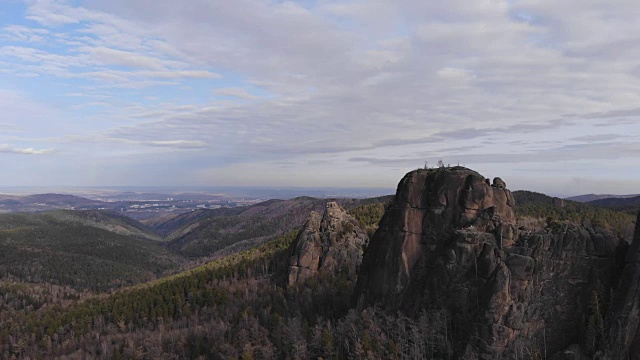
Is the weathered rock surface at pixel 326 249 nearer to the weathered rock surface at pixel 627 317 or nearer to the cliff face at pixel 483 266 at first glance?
the cliff face at pixel 483 266

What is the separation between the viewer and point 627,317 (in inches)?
1939

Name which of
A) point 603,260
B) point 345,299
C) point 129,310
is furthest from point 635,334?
point 129,310

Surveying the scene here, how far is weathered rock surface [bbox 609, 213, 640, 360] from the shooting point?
159 ft

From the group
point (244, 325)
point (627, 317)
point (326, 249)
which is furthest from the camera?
point (326, 249)

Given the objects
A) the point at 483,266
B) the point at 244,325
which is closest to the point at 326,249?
the point at 244,325

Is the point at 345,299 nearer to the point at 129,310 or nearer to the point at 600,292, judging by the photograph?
the point at 600,292

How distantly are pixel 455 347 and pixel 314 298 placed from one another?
60968mm

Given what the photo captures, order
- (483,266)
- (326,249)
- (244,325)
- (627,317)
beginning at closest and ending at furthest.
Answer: (627,317) < (483,266) < (244,325) < (326,249)

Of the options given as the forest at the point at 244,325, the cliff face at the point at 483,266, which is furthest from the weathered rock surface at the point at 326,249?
the cliff face at the point at 483,266

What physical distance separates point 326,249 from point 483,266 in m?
96.4

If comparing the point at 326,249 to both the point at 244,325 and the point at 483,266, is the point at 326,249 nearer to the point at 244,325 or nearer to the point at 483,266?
the point at 244,325

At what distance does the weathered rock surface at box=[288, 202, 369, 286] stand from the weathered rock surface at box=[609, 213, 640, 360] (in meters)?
91.3

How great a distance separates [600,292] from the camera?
56094 mm

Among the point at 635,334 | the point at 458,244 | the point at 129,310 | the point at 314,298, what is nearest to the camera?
the point at 635,334
